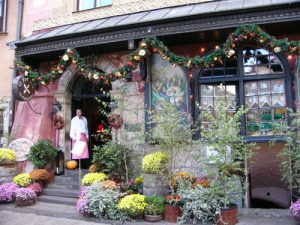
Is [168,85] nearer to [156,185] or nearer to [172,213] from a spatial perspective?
[156,185]

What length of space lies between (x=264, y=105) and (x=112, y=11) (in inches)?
209

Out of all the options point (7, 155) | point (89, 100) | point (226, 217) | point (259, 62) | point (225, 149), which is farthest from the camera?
point (89, 100)

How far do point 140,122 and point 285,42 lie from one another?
4.06m

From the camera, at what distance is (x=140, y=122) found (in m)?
8.61

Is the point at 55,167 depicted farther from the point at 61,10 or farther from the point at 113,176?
the point at 61,10

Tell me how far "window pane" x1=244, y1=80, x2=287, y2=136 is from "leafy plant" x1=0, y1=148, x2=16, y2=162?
6.27m

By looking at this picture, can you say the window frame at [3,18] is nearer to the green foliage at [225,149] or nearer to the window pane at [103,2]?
the window pane at [103,2]

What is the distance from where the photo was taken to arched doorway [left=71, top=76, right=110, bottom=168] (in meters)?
10.1

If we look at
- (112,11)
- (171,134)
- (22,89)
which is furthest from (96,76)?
(112,11)

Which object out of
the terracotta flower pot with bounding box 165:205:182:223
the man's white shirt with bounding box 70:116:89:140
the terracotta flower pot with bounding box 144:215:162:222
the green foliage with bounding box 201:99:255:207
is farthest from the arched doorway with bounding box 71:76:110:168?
the green foliage with bounding box 201:99:255:207

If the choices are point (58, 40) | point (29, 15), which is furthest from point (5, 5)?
point (58, 40)

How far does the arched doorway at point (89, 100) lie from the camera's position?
10.1 metres

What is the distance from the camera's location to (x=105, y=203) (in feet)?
21.0

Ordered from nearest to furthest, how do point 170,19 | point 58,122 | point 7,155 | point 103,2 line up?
point 170,19 < point 7,155 < point 58,122 < point 103,2
